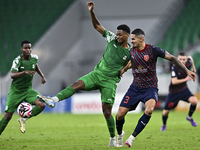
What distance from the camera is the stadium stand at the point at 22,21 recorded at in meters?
25.1

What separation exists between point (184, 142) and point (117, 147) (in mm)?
1616

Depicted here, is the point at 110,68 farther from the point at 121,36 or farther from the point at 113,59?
the point at 121,36

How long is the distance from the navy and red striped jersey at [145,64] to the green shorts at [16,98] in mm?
2974

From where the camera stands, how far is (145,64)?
7340 mm

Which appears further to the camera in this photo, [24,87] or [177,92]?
[177,92]

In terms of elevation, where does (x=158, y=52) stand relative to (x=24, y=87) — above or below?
above

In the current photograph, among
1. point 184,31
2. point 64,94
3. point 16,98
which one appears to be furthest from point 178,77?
point 184,31

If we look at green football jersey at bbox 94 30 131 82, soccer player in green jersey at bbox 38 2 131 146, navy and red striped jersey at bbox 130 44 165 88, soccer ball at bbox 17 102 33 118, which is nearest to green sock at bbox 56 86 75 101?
soccer player in green jersey at bbox 38 2 131 146

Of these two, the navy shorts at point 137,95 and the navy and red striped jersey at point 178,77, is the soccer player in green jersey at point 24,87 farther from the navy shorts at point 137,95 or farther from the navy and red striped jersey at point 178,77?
A: the navy and red striped jersey at point 178,77

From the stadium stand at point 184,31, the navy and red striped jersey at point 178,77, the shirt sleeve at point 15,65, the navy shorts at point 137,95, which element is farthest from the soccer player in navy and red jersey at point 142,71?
the stadium stand at point 184,31

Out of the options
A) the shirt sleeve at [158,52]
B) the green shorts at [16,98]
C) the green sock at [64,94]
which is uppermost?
the shirt sleeve at [158,52]

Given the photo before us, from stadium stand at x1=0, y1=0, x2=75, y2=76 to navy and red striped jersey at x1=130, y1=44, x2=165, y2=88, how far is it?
58.3 feet

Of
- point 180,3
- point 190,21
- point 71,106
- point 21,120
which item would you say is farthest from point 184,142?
point 180,3

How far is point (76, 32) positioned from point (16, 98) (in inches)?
828
